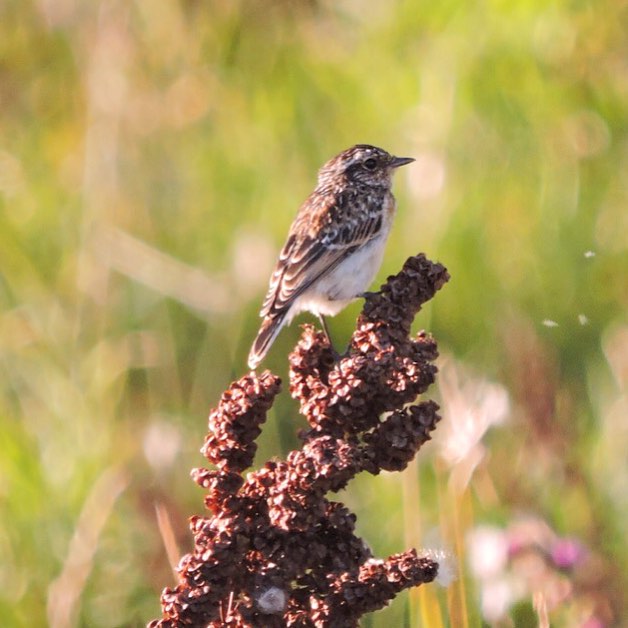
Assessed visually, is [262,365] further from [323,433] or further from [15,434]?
[323,433]

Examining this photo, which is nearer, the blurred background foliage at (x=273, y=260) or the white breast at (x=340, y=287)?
the blurred background foliage at (x=273, y=260)

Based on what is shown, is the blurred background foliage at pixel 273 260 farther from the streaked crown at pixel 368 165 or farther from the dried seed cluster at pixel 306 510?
the dried seed cluster at pixel 306 510

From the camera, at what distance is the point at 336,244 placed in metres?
5.53

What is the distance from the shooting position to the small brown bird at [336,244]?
520 cm

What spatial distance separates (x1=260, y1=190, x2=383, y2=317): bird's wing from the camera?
521 centimetres

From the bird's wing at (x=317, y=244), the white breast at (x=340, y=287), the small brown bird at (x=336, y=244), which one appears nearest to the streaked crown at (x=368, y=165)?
the small brown bird at (x=336, y=244)

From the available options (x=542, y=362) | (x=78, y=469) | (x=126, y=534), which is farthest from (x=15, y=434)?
(x=542, y=362)

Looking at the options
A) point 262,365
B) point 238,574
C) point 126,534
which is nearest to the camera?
point 238,574

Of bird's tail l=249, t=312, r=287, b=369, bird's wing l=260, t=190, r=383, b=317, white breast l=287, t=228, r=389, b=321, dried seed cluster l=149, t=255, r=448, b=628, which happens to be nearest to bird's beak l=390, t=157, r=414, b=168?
bird's wing l=260, t=190, r=383, b=317

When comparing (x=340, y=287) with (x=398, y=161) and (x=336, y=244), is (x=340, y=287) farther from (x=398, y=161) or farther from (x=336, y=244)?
(x=398, y=161)

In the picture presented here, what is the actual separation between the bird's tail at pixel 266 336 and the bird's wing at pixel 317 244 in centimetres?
4

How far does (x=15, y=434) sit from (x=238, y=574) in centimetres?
299

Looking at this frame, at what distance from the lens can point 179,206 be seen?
710 cm

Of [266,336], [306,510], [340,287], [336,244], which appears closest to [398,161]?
[336,244]
